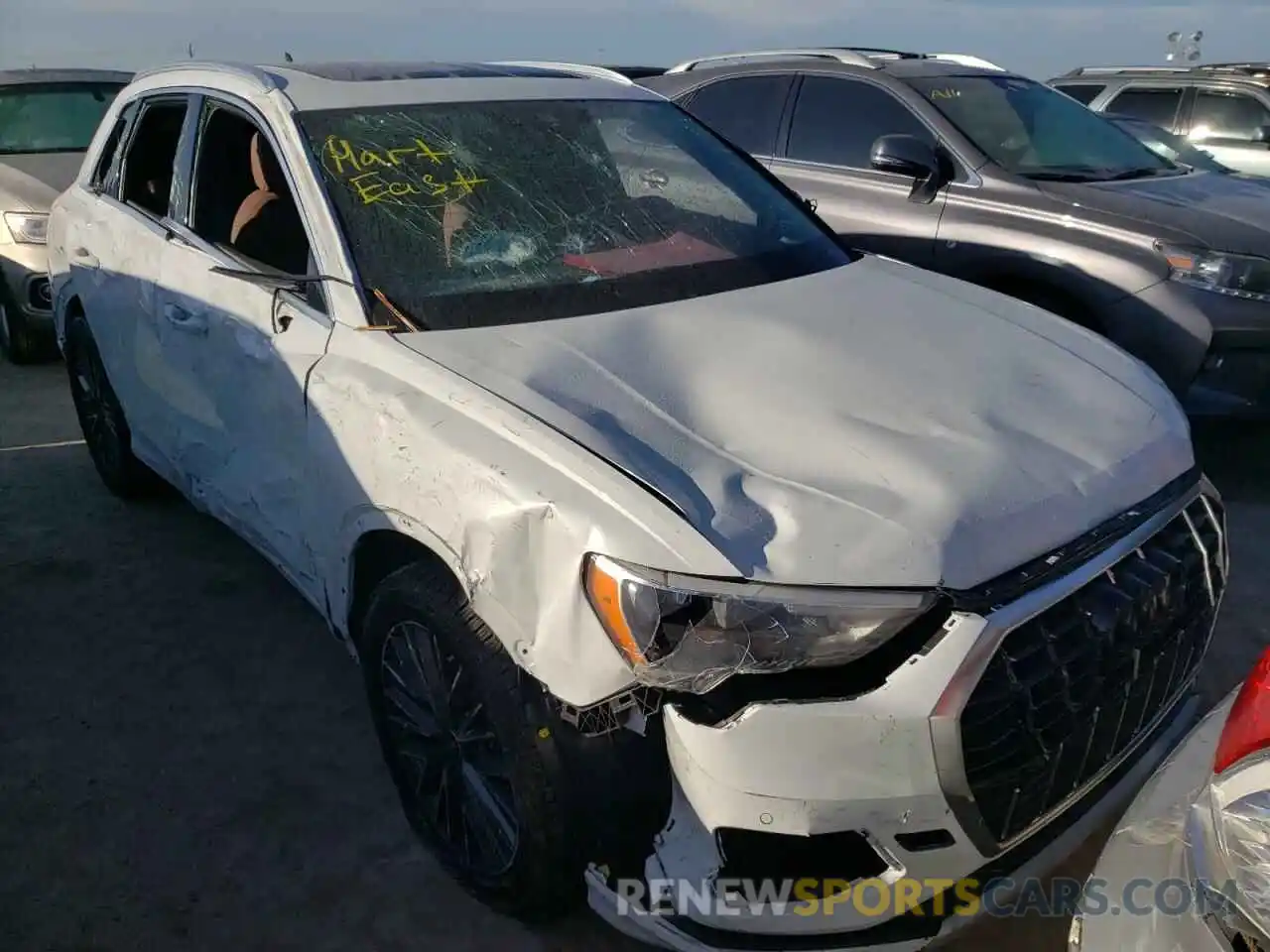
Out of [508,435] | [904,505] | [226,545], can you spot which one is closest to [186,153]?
[226,545]

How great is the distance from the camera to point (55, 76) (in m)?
8.30

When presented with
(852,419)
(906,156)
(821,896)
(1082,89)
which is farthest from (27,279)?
(1082,89)

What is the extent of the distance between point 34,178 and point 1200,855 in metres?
7.70

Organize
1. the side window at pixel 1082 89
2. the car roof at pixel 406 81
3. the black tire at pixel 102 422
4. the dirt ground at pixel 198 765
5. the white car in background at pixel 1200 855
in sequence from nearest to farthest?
1. the white car in background at pixel 1200 855
2. the dirt ground at pixel 198 765
3. the car roof at pixel 406 81
4. the black tire at pixel 102 422
5. the side window at pixel 1082 89

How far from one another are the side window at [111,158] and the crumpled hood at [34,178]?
255cm

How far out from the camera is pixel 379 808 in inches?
115

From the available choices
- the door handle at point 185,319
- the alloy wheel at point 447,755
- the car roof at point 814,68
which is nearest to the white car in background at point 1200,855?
the alloy wheel at point 447,755

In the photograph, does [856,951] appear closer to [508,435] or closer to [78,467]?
[508,435]

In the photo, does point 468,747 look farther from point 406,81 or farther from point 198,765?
point 406,81

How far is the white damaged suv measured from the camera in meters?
1.93

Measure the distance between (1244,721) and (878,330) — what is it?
1.46 metres

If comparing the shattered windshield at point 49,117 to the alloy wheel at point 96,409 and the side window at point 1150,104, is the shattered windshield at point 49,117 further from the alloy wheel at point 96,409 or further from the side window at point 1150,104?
the side window at point 1150,104

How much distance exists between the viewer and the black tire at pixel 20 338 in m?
6.95

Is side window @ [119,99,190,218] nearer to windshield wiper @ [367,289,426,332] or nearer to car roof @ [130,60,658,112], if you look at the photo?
car roof @ [130,60,658,112]
